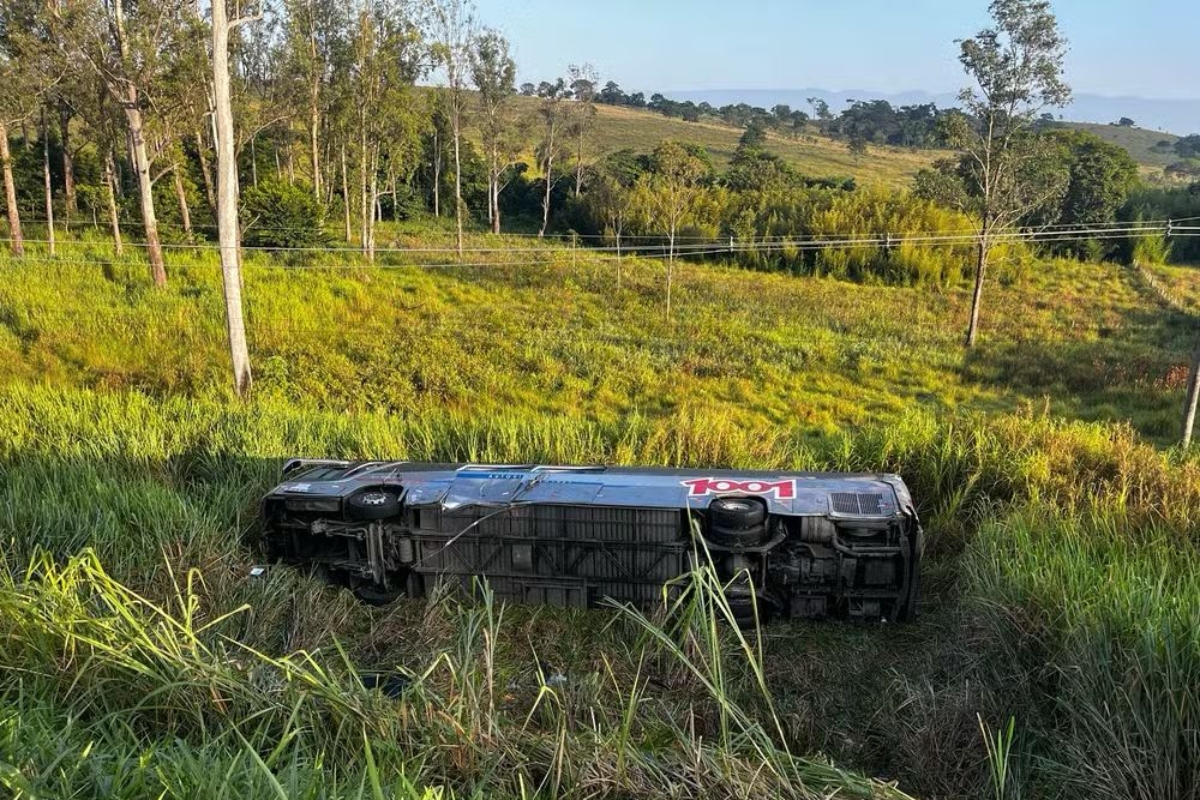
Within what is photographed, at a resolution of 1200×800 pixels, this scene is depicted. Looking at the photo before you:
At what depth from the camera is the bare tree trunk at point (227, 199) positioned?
10188 mm

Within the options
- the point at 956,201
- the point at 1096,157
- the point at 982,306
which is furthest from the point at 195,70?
the point at 1096,157

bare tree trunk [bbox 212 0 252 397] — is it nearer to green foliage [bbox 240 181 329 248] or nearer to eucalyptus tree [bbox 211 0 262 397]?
eucalyptus tree [bbox 211 0 262 397]

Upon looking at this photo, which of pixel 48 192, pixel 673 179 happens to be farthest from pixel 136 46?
pixel 673 179

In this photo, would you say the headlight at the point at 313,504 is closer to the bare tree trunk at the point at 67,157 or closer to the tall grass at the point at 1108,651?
the tall grass at the point at 1108,651

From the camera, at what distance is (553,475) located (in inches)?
211

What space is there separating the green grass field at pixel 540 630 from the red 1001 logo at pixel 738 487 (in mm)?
849

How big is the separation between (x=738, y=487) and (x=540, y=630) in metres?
1.54

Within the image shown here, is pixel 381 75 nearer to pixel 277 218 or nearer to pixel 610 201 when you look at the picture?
pixel 277 218

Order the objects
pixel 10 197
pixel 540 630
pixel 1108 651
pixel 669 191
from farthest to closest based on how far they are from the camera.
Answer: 1. pixel 669 191
2. pixel 10 197
3. pixel 540 630
4. pixel 1108 651

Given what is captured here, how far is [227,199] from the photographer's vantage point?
10.6 metres

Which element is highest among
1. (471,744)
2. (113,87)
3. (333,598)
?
(113,87)

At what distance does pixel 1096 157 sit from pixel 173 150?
3914 cm

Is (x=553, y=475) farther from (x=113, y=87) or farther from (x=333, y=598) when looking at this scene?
(x=113, y=87)

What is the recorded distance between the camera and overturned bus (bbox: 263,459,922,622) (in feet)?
15.4
